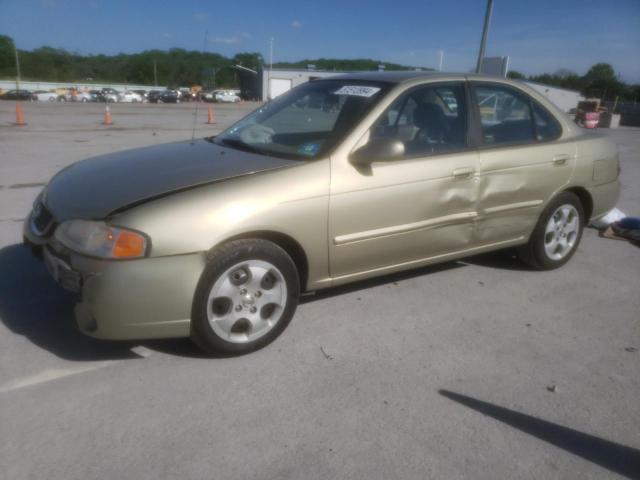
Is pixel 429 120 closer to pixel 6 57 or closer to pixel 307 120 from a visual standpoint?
pixel 307 120

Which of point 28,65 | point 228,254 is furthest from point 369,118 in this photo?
point 28,65

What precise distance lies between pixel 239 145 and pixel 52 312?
5.34 feet

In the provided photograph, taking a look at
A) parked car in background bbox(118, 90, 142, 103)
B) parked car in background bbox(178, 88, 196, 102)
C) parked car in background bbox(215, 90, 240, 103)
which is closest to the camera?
parked car in background bbox(118, 90, 142, 103)

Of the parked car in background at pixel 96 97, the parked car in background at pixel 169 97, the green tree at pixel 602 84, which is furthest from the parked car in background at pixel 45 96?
the green tree at pixel 602 84

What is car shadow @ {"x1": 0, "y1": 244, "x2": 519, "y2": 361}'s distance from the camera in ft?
9.90

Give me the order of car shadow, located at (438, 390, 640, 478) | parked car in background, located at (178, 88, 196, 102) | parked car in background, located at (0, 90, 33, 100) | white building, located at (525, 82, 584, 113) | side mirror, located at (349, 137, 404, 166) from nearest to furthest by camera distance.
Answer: car shadow, located at (438, 390, 640, 478)
side mirror, located at (349, 137, 404, 166)
parked car in background, located at (0, 90, 33, 100)
white building, located at (525, 82, 584, 113)
parked car in background, located at (178, 88, 196, 102)

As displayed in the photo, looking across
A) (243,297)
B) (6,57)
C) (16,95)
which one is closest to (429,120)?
(243,297)

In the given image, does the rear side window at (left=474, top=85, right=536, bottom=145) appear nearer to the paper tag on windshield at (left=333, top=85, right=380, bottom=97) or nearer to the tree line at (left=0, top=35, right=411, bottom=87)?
the paper tag on windshield at (left=333, top=85, right=380, bottom=97)

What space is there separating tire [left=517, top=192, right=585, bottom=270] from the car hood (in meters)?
2.30

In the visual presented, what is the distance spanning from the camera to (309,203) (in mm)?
3068

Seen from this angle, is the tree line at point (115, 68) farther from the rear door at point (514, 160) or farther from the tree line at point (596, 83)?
the rear door at point (514, 160)

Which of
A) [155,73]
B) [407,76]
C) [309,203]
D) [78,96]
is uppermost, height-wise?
[407,76]

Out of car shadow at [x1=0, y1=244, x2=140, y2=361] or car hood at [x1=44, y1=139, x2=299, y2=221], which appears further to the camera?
car shadow at [x1=0, y1=244, x2=140, y2=361]

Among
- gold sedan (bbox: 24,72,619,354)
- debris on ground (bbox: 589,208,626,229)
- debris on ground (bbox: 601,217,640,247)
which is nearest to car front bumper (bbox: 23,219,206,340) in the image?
gold sedan (bbox: 24,72,619,354)
